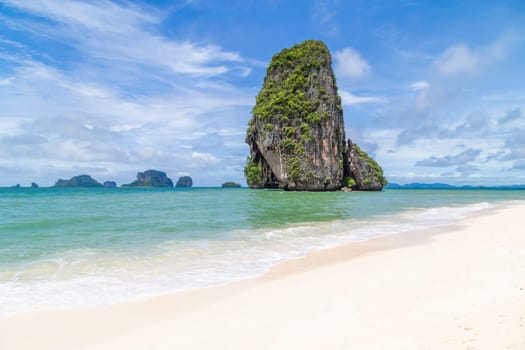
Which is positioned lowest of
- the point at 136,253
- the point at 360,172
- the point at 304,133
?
the point at 136,253

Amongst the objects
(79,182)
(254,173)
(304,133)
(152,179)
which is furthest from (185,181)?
(304,133)

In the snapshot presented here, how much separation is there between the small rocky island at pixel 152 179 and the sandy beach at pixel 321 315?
487 feet

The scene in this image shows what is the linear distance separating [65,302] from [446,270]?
6678mm

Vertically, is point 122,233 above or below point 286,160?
below

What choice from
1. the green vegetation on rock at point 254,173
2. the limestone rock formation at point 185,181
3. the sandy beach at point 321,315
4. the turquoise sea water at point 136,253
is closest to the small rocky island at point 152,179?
the limestone rock formation at point 185,181

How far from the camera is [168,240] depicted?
32.8ft

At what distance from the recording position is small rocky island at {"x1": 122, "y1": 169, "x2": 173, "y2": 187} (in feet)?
476

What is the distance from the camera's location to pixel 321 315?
4.08 metres

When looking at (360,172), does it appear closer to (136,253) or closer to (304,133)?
(304,133)

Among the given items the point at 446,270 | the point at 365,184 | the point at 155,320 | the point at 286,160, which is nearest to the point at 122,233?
the point at 155,320

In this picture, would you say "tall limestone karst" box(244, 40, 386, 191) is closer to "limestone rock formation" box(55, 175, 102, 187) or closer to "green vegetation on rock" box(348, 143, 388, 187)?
"green vegetation on rock" box(348, 143, 388, 187)

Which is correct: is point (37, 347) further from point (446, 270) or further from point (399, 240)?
point (399, 240)

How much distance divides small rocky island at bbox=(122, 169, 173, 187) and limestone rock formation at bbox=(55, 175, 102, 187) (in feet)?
53.2

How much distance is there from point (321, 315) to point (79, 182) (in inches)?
6055
